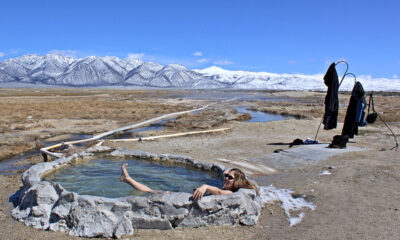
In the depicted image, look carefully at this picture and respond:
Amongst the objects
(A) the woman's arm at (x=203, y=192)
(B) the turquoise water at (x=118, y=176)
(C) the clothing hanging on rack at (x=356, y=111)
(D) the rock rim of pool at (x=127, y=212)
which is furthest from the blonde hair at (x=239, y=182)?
(C) the clothing hanging on rack at (x=356, y=111)

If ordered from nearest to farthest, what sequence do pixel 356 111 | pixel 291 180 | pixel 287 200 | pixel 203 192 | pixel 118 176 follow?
pixel 203 192
pixel 287 200
pixel 291 180
pixel 118 176
pixel 356 111

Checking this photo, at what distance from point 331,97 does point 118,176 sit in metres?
8.93

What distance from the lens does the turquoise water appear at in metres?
7.41

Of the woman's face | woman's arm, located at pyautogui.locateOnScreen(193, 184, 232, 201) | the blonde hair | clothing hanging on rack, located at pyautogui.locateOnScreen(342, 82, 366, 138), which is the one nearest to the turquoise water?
the woman's face

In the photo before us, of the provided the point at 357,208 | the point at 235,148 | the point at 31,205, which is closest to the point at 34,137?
the point at 235,148

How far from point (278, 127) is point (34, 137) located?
13.9 m

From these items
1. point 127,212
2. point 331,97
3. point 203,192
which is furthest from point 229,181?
point 331,97

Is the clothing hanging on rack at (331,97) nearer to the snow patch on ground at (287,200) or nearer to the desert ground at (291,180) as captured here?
the desert ground at (291,180)

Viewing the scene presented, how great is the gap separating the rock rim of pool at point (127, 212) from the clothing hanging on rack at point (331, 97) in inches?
339

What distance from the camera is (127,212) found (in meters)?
5.21

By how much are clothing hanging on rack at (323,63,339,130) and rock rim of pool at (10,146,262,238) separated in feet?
28.2

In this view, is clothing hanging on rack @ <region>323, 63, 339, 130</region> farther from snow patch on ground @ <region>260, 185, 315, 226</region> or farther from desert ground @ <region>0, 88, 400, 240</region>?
snow patch on ground @ <region>260, 185, 315, 226</region>

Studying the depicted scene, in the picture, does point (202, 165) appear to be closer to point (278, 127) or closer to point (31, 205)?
point (31, 205)

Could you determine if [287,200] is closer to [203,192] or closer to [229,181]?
[229,181]
